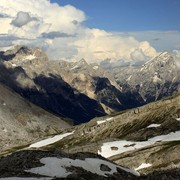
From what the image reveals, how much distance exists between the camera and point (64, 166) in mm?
58562

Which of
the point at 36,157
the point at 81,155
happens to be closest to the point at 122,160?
the point at 81,155

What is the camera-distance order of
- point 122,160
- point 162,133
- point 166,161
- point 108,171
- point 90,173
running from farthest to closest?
point 162,133 < point 122,160 < point 166,161 < point 108,171 < point 90,173

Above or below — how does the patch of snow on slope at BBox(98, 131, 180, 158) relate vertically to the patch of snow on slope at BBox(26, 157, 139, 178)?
below

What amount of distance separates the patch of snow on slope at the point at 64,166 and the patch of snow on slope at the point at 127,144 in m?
70.4

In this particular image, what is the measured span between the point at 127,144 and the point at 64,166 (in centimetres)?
8829

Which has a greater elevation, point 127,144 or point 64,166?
point 64,166

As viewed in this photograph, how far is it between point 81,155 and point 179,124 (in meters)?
105

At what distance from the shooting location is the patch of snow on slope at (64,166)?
5575cm

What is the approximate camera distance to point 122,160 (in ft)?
375

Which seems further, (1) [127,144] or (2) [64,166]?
(1) [127,144]

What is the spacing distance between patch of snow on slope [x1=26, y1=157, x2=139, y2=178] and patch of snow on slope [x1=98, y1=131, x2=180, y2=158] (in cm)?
7043

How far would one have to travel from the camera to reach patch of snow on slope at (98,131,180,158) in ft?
454

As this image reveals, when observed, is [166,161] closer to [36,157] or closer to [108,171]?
[108,171]

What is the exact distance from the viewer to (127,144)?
14500 centimetres
